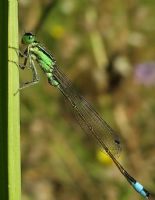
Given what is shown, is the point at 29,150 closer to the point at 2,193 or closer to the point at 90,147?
the point at 90,147

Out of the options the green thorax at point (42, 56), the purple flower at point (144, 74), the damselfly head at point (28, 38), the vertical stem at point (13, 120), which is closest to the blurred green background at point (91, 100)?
the purple flower at point (144, 74)

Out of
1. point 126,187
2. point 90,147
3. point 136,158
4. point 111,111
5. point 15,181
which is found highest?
point 111,111

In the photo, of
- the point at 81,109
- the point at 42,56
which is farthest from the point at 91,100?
the point at 42,56

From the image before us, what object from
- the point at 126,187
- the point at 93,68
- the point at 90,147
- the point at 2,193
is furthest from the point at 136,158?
the point at 2,193

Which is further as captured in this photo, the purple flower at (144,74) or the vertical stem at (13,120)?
the purple flower at (144,74)

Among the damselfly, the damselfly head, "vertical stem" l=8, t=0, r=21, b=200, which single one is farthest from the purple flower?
"vertical stem" l=8, t=0, r=21, b=200

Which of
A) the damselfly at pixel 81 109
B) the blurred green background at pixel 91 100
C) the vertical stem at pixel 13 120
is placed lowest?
the vertical stem at pixel 13 120

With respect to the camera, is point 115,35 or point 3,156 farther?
point 115,35

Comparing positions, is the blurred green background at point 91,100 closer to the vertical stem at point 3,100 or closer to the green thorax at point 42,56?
the green thorax at point 42,56

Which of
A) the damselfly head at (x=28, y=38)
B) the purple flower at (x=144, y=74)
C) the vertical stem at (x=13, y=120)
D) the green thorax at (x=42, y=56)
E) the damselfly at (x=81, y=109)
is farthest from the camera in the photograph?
the purple flower at (x=144, y=74)
